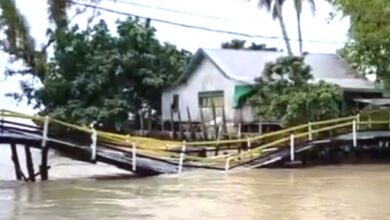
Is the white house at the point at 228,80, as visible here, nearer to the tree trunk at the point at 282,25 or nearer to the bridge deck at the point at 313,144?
the tree trunk at the point at 282,25

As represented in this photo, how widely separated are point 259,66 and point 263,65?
247 millimetres

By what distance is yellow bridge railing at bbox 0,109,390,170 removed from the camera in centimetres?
2283

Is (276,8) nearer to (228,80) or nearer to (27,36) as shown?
(228,80)

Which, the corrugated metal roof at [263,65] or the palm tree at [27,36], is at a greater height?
the palm tree at [27,36]

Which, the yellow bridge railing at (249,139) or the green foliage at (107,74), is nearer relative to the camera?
the yellow bridge railing at (249,139)

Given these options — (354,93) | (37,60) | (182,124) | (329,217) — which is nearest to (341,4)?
(354,93)

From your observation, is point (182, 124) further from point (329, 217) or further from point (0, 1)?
point (329, 217)

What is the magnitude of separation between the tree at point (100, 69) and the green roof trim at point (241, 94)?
5.01 metres

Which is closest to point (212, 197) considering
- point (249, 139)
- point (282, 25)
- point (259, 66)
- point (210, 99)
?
point (249, 139)

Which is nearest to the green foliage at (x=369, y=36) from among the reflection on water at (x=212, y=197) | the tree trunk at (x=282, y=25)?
the reflection on water at (x=212, y=197)

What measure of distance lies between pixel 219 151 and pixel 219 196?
11932 millimetres

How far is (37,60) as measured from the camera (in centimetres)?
4700

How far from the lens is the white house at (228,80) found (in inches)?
1549

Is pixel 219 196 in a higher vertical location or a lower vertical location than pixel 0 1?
lower
